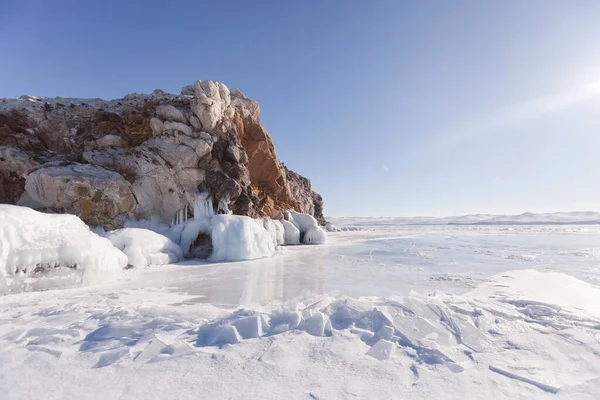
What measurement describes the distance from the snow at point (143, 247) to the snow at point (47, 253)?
1717mm

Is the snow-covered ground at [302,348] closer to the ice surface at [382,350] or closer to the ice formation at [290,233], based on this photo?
the ice surface at [382,350]

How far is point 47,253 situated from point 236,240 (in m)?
6.10

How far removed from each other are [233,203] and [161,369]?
1347 cm

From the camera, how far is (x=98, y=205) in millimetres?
11719

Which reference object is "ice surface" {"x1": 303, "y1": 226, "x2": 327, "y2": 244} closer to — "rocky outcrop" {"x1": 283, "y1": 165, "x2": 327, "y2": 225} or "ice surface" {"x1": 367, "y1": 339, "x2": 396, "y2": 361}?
"rocky outcrop" {"x1": 283, "y1": 165, "x2": 327, "y2": 225}

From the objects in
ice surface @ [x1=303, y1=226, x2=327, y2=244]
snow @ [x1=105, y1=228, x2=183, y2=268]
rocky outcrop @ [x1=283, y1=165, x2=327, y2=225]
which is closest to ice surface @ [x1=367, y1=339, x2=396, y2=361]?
snow @ [x1=105, y1=228, x2=183, y2=268]

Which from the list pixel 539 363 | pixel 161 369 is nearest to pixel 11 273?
pixel 161 369

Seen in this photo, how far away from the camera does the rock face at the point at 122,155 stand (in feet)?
38.3

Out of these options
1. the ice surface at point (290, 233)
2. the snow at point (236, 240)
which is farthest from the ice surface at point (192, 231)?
the ice surface at point (290, 233)

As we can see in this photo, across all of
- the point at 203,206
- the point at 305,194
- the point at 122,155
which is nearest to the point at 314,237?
the point at 203,206

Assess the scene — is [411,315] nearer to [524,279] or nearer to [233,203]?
[524,279]

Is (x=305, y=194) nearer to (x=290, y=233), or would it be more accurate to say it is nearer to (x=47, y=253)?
(x=290, y=233)

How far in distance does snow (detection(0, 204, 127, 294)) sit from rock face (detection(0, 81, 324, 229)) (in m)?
4.94

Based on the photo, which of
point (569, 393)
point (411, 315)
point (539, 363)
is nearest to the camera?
point (569, 393)
